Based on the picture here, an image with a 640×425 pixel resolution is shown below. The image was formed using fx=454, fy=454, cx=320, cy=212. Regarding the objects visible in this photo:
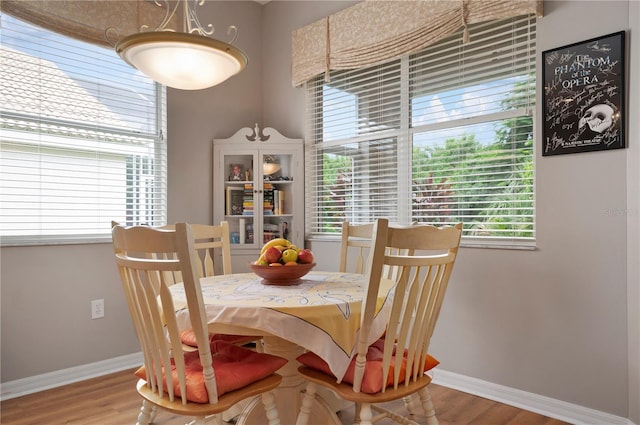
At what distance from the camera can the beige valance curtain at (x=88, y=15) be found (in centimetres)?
267

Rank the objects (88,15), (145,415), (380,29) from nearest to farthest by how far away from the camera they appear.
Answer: (145,415) → (88,15) → (380,29)

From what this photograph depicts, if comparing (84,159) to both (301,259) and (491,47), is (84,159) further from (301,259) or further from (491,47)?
(491,47)

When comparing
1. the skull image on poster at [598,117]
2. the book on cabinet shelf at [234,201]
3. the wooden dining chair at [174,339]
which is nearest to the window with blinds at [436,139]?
the skull image on poster at [598,117]

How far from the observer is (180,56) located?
1829 mm

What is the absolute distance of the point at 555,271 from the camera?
92.6 inches

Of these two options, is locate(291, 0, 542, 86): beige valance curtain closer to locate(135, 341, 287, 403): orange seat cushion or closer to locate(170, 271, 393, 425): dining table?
locate(170, 271, 393, 425): dining table

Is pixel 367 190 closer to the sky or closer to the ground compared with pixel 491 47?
closer to the ground

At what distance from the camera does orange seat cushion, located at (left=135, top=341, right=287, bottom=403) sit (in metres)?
1.44

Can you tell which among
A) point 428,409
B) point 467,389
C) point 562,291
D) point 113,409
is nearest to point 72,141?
point 113,409

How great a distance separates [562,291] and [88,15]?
10.6 ft

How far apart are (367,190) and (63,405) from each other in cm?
228

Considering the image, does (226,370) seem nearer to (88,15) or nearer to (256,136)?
(256,136)

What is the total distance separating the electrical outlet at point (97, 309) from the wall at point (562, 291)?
7.19 ft

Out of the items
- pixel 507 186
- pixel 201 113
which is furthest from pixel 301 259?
pixel 201 113
